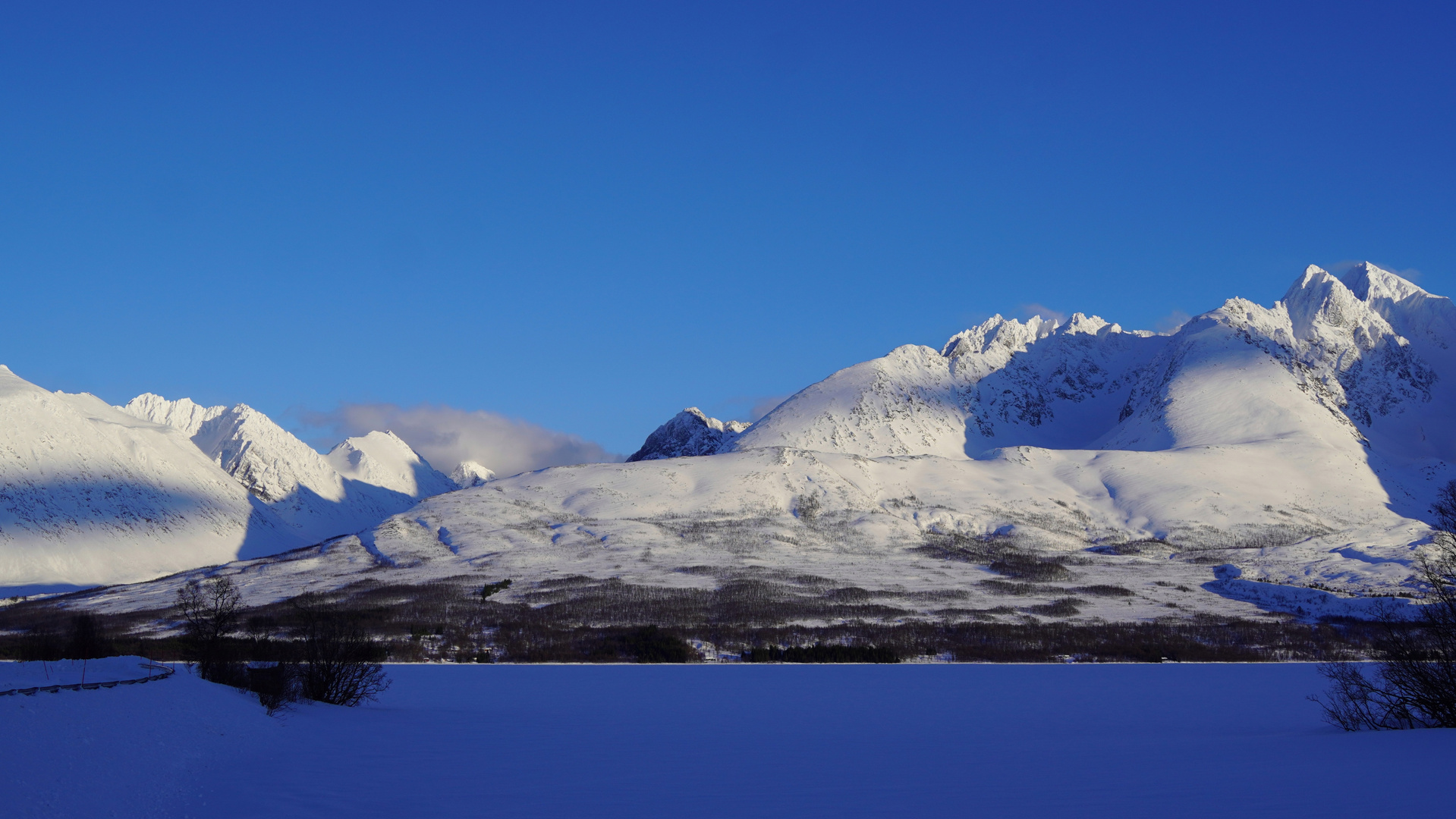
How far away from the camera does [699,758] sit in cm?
2883

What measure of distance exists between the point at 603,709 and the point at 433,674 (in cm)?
2137

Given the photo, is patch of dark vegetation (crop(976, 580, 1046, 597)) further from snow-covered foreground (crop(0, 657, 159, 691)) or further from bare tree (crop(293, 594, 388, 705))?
snow-covered foreground (crop(0, 657, 159, 691))

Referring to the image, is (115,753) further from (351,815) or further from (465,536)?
(465,536)

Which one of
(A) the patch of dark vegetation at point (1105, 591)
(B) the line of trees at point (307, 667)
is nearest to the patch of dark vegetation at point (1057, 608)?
(A) the patch of dark vegetation at point (1105, 591)

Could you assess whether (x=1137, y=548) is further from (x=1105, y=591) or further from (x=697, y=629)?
(x=697, y=629)

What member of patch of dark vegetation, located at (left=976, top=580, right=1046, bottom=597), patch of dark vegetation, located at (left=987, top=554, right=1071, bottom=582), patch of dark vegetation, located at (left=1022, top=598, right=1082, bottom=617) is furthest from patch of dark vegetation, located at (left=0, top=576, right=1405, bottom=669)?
patch of dark vegetation, located at (left=987, top=554, right=1071, bottom=582)

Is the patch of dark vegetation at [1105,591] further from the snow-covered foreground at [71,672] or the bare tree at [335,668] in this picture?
the snow-covered foreground at [71,672]

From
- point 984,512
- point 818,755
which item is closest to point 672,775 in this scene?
point 818,755

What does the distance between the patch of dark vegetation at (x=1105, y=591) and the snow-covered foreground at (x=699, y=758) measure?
83966mm

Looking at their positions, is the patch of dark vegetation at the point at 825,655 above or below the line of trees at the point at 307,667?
below

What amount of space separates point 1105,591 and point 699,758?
113181 millimetres

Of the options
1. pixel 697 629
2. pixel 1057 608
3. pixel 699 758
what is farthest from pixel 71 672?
pixel 1057 608

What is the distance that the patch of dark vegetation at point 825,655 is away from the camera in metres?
76.3

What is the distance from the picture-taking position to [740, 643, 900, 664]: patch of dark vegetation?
76.3m
